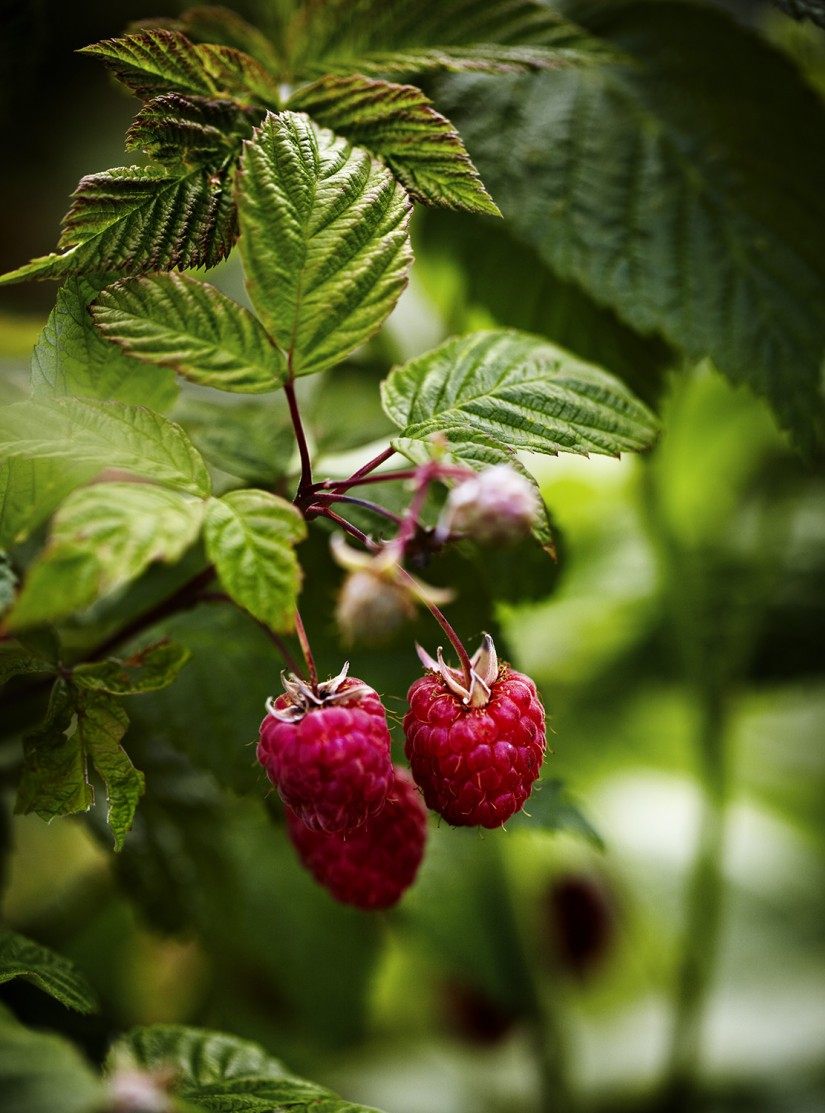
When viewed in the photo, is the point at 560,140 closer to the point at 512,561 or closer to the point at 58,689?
the point at 512,561

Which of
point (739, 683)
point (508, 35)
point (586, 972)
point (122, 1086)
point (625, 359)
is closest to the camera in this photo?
point (122, 1086)

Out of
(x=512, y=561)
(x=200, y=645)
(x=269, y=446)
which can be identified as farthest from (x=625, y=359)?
(x=200, y=645)

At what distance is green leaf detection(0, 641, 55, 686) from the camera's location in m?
0.52

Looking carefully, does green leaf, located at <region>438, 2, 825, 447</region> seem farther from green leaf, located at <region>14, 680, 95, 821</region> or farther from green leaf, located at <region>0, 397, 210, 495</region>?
green leaf, located at <region>14, 680, 95, 821</region>

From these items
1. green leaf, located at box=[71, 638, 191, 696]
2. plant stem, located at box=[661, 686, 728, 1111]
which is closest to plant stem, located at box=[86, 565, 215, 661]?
green leaf, located at box=[71, 638, 191, 696]

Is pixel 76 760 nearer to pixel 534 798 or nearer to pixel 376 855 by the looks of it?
pixel 376 855

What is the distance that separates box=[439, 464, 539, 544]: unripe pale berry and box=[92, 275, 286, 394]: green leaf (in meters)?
0.15

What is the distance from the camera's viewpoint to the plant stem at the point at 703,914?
1253 mm

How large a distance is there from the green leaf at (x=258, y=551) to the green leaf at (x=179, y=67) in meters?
0.27

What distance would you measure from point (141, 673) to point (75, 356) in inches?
7.4

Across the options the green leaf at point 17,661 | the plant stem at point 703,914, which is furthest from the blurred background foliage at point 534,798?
the green leaf at point 17,661

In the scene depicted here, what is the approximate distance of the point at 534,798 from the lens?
2.32 ft

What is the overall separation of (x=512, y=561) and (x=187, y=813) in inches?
17.3

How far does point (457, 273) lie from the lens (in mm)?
906
